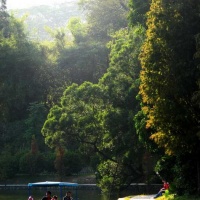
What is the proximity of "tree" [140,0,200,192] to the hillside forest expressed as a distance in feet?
0.14

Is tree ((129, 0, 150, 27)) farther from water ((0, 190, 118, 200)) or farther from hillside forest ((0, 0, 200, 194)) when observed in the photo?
water ((0, 190, 118, 200))

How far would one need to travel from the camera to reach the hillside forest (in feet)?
78.3

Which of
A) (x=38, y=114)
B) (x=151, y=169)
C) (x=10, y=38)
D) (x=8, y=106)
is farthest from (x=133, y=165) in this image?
(x=10, y=38)

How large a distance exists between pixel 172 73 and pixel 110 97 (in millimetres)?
16153

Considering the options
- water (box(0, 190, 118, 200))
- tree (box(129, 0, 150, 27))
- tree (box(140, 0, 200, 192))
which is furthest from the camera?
water (box(0, 190, 118, 200))

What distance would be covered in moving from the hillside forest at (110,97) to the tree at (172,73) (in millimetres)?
42

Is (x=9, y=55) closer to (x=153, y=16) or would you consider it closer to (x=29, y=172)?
(x=29, y=172)

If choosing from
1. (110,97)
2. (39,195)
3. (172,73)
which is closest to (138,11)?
(172,73)

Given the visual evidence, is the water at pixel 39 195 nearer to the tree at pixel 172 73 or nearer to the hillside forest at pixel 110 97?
the hillside forest at pixel 110 97

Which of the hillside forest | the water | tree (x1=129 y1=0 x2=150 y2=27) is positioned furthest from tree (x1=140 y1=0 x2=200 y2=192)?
the water

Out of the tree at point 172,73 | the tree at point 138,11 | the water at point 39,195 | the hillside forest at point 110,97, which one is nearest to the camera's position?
the tree at point 172,73

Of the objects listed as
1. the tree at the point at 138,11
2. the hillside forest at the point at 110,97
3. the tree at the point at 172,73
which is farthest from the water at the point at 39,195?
the tree at the point at 172,73

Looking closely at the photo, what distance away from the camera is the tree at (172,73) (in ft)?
77.2

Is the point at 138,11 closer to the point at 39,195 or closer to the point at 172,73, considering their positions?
the point at 172,73
